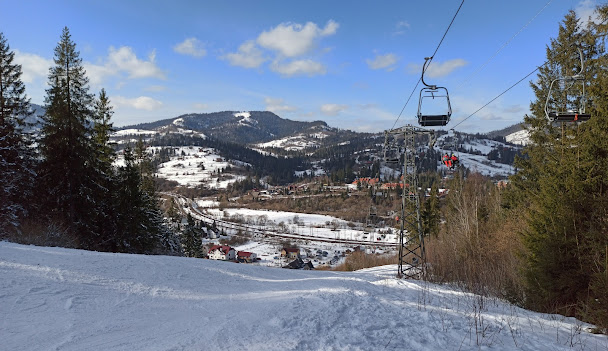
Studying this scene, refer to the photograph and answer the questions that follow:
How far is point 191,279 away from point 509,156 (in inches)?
9086

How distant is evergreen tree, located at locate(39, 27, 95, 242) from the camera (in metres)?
18.3

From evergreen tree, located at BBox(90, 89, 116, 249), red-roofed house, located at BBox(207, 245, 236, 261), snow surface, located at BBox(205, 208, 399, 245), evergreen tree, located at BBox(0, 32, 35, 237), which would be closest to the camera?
evergreen tree, located at BBox(0, 32, 35, 237)

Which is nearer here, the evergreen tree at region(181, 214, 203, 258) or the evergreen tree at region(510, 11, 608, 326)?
the evergreen tree at region(510, 11, 608, 326)

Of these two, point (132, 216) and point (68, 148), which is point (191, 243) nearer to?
point (132, 216)

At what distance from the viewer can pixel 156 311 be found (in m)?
5.80

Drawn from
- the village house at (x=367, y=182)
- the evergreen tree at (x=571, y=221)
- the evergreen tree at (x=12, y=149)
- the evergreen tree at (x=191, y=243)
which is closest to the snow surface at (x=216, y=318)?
the evergreen tree at (x=571, y=221)

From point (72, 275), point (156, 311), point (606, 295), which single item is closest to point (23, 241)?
point (72, 275)

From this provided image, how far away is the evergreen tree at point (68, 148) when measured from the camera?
18.3 metres

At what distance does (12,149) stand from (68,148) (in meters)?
2.54

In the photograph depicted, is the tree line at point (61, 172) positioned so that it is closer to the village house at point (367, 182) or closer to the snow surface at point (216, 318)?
the snow surface at point (216, 318)

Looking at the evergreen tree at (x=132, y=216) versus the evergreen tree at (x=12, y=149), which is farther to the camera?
the evergreen tree at (x=132, y=216)

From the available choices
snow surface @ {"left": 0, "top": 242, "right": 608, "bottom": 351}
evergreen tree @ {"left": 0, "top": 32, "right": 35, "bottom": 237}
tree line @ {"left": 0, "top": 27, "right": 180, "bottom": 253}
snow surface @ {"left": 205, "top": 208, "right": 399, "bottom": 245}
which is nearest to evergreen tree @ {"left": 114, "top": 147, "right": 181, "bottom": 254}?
tree line @ {"left": 0, "top": 27, "right": 180, "bottom": 253}

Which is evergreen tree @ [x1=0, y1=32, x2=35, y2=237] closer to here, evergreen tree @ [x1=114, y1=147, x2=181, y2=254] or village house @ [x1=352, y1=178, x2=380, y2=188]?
evergreen tree @ [x1=114, y1=147, x2=181, y2=254]

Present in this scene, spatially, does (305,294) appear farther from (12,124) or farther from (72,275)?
(12,124)
